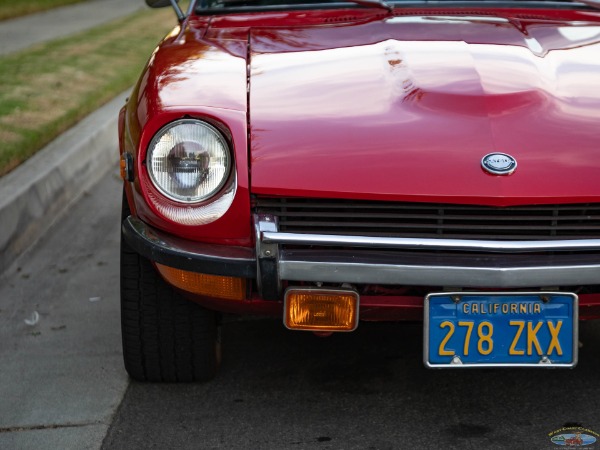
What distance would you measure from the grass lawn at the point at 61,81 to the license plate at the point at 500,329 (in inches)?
135

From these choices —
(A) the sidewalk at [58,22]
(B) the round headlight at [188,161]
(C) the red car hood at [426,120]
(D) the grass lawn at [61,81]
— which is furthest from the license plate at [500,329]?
(A) the sidewalk at [58,22]

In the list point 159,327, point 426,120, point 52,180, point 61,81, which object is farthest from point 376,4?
point 61,81

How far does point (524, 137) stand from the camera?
3.01m

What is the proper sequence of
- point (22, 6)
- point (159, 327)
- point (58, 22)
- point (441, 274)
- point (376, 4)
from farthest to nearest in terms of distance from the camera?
1. point (22, 6)
2. point (58, 22)
3. point (376, 4)
4. point (159, 327)
5. point (441, 274)

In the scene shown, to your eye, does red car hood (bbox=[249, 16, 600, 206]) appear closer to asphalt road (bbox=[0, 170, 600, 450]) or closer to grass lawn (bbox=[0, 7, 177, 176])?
asphalt road (bbox=[0, 170, 600, 450])

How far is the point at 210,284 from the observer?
3.06m

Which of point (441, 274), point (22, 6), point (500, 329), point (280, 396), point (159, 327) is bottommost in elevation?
point (22, 6)

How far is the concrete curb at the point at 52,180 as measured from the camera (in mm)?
5117

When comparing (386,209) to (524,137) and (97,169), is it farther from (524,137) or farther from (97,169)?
(97,169)

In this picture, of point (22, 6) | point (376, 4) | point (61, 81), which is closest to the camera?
point (376, 4)

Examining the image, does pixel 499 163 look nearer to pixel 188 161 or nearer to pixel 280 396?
pixel 188 161

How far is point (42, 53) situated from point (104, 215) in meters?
5.10

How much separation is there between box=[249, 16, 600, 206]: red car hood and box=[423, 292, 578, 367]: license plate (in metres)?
0.26

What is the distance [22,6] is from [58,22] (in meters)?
1.61
